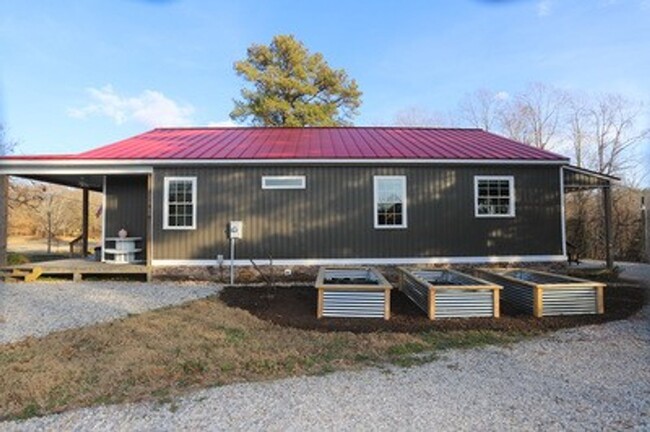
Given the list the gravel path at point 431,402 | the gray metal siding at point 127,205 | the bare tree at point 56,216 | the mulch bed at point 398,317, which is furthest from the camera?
the bare tree at point 56,216

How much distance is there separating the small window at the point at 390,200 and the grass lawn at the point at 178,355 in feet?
16.6

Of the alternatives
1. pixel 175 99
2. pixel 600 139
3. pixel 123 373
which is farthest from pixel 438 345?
pixel 600 139

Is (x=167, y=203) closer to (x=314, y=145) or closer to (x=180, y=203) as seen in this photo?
(x=180, y=203)

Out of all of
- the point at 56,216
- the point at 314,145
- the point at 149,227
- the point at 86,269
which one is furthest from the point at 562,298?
the point at 56,216

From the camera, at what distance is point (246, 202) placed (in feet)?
34.8

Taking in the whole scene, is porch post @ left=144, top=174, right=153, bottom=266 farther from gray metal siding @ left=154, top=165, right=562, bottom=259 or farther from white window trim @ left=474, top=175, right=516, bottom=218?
white window trim @ left=474, top=175, right=516, bottom=218

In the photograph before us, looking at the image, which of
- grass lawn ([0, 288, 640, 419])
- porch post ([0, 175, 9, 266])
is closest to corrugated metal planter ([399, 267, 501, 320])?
grass lawn ([0, 288, 640, 419])

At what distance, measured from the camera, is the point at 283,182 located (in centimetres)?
1066

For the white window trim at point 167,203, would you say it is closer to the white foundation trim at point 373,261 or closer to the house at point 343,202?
the house at point 343,202

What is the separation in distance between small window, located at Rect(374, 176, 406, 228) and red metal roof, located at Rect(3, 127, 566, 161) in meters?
0.67

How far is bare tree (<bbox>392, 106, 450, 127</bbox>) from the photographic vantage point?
31.9 meters

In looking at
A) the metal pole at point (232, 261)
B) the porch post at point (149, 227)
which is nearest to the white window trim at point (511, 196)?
the metal pole at point (232, 261)

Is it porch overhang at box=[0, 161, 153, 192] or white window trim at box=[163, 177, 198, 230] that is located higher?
porch overhang at box=[0, 161, 153, 192]

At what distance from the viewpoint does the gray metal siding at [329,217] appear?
416 inches
